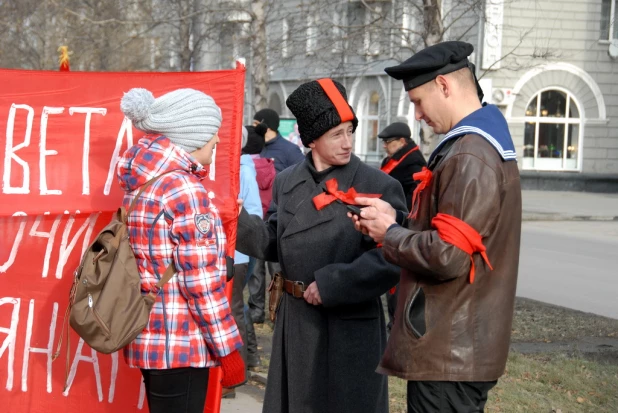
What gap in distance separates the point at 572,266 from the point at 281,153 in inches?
212

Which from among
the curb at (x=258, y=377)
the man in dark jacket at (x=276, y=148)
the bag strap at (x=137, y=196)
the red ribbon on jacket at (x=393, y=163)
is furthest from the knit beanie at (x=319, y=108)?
the man in dark jacket at (x=276, y=148)

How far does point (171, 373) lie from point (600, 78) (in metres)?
29.0

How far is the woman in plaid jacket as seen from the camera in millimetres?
3439

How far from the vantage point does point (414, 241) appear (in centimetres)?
296

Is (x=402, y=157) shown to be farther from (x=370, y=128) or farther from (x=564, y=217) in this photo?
(x=370, y=128)

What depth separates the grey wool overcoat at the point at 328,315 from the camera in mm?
4039

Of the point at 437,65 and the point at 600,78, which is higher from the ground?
the point at 600,78

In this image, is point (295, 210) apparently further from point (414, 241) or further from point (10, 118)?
point (10, 118)

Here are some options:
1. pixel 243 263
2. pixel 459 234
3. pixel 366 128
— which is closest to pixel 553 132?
pixel 366 128

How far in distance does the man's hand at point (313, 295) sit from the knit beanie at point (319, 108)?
66 centimetres

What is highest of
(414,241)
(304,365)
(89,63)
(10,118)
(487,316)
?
(89,63)

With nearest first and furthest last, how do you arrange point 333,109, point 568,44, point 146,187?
point 146,187 → point 333,109 → point 568,44

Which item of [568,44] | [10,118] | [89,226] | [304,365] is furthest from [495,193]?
[568,44]

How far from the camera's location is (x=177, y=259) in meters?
3.42
